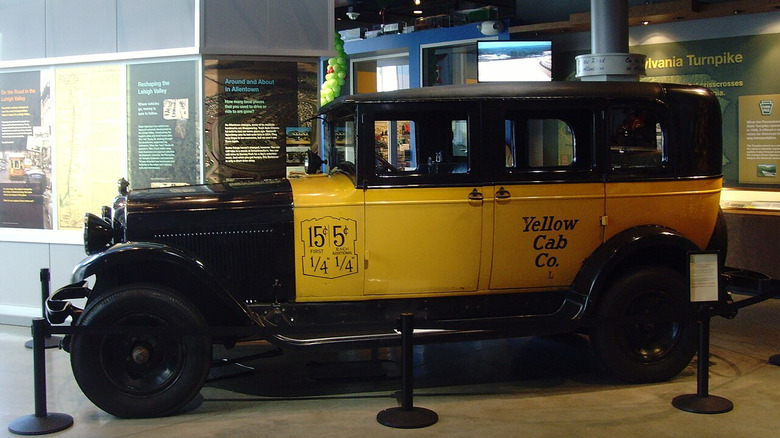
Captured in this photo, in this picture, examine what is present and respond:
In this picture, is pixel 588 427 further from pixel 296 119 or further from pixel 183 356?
pixel 296 119

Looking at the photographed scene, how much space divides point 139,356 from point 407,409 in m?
1.65


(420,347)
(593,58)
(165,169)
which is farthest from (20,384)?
(593,58)

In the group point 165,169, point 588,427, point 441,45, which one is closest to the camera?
point 588,427

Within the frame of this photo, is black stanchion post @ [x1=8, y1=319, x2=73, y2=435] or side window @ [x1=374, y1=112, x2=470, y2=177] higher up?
side window @ [x1=374, y1=112, x2=470, y2=177]

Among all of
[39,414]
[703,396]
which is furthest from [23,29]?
[703,396]

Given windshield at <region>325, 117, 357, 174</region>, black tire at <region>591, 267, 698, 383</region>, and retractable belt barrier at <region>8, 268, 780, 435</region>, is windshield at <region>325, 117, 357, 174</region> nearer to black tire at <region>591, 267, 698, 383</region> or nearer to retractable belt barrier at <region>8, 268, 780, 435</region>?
retractable belt barrier at <region>8, 268, 780, 435</region>

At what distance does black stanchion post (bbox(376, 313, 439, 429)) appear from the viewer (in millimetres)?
4621

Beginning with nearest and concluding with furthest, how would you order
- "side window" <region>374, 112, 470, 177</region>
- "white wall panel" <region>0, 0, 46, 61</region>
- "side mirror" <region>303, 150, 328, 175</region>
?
"side window" <region>374, 112, 470, 177</region>, "side mirror" <region>303, 150, 328, 175</region>, "white wall panel" <region>0, 0, 46, 61</region>

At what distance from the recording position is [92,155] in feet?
24.2

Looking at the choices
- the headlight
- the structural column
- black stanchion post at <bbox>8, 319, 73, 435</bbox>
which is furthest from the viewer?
the structural column

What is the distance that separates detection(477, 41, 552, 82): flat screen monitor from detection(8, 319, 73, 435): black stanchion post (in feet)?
29.8

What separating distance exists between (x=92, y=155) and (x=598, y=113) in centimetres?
453

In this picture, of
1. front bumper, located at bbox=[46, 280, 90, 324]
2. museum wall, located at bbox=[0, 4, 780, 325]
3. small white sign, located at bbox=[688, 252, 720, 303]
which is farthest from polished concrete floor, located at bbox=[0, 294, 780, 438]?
museum wall, located at bbox=[0, 4, 780, 325]

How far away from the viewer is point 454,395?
5348 mm
